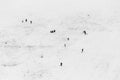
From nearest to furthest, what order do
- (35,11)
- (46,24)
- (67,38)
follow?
(67,38)
(46,24)
(35,11)

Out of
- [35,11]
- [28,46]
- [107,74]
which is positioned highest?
[35,11]

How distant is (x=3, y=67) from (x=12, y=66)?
0.43m

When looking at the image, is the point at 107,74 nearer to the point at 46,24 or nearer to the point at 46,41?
the point at 46,41

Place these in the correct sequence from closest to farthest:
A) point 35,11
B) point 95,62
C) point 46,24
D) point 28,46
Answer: point 95,62 < point 28,46 < point 46,24 < point 35,11

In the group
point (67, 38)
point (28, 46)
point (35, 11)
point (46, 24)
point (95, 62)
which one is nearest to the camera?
point (95, 62)

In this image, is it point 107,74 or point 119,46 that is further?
point 119,46

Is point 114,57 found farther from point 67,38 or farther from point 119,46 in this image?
point 67,38

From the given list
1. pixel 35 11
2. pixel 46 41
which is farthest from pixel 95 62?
pixel 35 11

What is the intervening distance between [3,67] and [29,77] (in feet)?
4.75

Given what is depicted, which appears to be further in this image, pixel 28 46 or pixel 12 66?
pixel 28 46

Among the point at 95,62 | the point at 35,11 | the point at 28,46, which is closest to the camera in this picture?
the point at 95,62

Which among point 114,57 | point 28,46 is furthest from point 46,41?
point 114,57

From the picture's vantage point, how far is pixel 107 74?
38.7 ft

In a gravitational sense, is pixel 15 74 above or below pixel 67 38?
below
